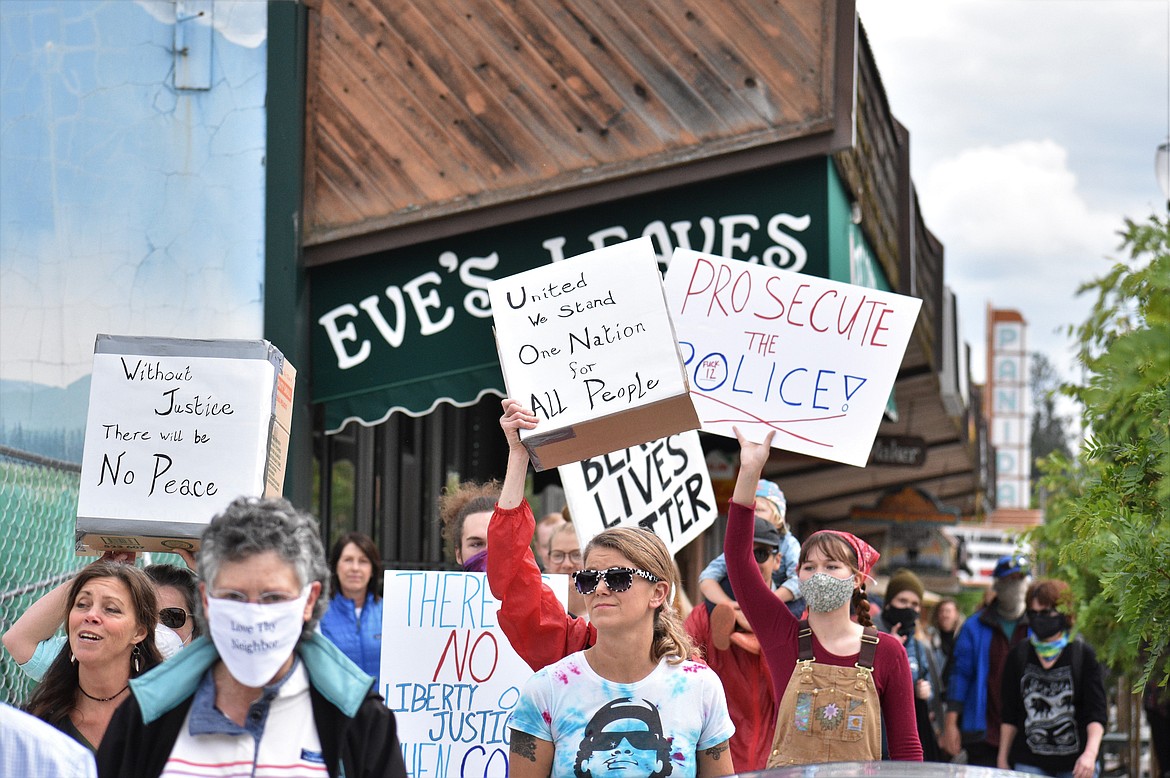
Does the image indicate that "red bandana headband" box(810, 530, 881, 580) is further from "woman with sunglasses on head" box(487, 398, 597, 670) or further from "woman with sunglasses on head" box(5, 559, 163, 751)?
"woman with sunglasses on head" box(5, 559, 163, 751)

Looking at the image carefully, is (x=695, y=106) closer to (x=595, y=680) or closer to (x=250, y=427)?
(x=250, y=427)

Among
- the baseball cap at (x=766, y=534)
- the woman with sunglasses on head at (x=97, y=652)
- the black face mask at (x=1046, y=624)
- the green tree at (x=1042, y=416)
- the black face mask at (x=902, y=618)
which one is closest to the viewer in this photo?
the woman with sunglasses on head at (x=97, y=652)

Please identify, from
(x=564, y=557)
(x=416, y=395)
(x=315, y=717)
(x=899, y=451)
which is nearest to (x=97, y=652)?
(x=315, y=717)

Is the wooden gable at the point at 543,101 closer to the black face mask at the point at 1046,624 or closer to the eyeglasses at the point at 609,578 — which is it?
the black face mask at the point at 1046,624

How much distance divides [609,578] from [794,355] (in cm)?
188

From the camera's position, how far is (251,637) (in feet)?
9.37

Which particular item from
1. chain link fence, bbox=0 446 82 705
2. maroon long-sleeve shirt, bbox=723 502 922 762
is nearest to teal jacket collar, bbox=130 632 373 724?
maroon long-sleeve shirt, bbox=723 502 922 762

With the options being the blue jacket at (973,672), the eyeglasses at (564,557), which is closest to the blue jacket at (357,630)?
the eyeglasses at (564,557)

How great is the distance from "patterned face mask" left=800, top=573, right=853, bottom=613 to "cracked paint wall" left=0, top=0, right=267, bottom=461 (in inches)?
171

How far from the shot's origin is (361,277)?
850 centimetres

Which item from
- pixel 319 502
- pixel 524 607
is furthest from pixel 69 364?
pixel 524 607

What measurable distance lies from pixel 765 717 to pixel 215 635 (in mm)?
3043

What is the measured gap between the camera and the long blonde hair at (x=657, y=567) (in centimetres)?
393

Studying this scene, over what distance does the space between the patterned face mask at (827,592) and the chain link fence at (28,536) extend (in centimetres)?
364
